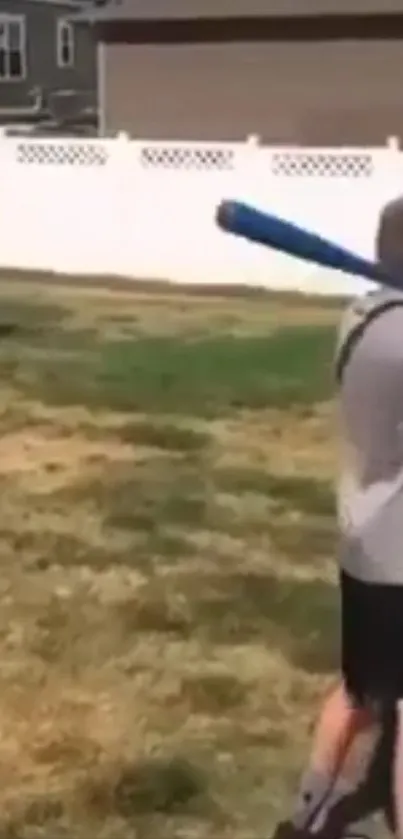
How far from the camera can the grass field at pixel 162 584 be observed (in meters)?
3.65

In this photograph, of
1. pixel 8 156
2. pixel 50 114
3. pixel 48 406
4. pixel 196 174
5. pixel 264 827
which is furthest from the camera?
pixel 50 114

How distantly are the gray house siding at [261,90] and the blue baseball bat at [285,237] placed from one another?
12.2m

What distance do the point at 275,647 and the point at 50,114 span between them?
18.8m

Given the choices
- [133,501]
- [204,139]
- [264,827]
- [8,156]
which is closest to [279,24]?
[204,139]

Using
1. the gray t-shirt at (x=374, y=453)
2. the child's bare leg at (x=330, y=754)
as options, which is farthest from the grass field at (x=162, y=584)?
the gray t-shirt at (x=374, y=453)

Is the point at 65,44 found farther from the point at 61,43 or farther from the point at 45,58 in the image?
the point at 45,58

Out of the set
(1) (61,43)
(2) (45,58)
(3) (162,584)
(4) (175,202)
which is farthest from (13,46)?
(3) (162,584)

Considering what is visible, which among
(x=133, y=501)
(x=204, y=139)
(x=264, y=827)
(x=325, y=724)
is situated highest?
(x=325, y=724)

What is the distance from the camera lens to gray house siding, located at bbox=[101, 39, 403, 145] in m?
14.6

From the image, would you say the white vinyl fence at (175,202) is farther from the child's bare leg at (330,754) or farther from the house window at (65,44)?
the house window at (65,44)

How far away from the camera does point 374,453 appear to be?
2.79 meters

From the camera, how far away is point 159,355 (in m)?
8.75

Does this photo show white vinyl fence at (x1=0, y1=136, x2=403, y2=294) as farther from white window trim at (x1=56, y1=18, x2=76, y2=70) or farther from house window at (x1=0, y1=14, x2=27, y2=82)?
white window trim at (x1=56, y1=18, x2=76, y2=70)

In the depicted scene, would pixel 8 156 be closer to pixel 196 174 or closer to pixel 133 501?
pixel 196 174
